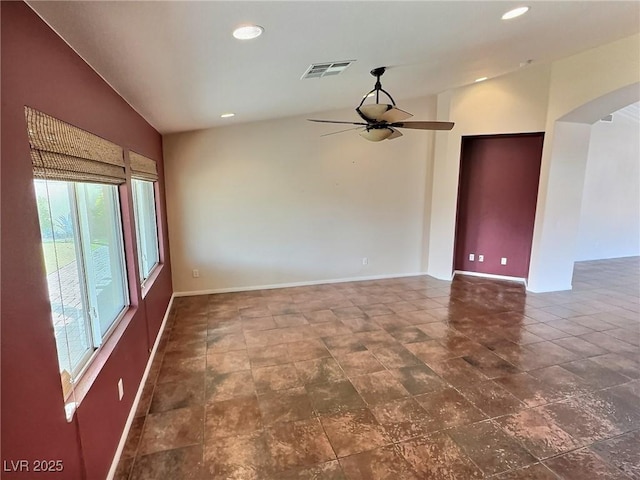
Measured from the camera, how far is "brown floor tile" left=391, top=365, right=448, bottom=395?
280 cm

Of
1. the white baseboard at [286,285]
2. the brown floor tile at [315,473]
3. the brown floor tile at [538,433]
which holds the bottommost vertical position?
the brown floor tile at [315,473]

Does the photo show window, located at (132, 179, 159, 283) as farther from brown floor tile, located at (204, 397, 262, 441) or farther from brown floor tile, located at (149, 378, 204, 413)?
brown floor tile, located at (204, 397, 262, 441)

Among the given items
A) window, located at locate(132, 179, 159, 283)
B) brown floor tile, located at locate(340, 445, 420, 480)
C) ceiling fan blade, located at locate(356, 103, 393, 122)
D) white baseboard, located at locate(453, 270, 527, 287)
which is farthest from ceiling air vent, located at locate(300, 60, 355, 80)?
white baseboard, located at locate(453, 270, 527, 287)

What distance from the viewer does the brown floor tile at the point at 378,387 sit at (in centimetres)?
269

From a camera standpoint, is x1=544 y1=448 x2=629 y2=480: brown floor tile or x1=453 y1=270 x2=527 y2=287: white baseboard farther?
x1=453 y1=270 x2=527 y2=287: white baseboard

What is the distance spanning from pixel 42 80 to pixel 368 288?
478 cm

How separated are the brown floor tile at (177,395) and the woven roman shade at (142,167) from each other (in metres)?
1.85

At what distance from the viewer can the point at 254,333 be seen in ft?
12.8

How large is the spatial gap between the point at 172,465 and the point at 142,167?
8.38 ft

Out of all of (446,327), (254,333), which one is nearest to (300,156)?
(254,333)

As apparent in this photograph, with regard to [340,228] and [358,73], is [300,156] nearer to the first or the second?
[340,228]

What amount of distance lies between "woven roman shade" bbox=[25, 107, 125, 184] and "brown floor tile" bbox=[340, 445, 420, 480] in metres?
2.18

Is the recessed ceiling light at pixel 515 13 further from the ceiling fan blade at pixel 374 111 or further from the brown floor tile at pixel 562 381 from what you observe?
the brown floor tile at pixel 562 381

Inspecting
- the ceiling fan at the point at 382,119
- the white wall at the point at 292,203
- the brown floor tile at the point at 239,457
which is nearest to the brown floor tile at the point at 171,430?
the brown floor tile at the point at 239,457
